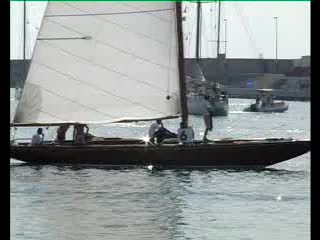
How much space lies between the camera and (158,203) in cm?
2109

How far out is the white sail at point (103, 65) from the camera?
30766 millimetres

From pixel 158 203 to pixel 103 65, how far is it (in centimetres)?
1120

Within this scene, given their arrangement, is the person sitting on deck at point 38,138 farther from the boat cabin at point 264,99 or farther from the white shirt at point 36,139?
the boat cabin at point 264,99

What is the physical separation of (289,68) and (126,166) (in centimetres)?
13740

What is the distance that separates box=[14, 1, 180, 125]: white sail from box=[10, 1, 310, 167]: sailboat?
0.04 m

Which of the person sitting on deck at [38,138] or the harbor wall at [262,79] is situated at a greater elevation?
the harbor wall at [262,79]

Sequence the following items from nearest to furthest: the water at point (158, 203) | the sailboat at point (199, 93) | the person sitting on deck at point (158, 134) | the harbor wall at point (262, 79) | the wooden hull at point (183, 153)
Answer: the water at point (158, 203), the wooden hull at point (183, 153), the person sitting on deck at point (158, 134), the sailboat at point (199, 93), the harbor wall at point (262, 79)

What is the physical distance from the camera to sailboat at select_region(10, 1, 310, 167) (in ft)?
99.9

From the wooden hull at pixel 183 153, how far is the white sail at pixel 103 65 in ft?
6.16

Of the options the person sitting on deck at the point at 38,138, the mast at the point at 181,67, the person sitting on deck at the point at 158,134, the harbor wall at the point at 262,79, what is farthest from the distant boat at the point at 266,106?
the person sitting on deck at the point at 38,138

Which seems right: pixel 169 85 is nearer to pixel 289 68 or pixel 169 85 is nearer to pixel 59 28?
pixel 59 28

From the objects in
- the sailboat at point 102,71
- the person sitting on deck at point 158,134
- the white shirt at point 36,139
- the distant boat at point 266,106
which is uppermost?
the sailboat at point 102,71

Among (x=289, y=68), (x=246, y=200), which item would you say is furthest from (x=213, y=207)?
(x=289, y=68)
